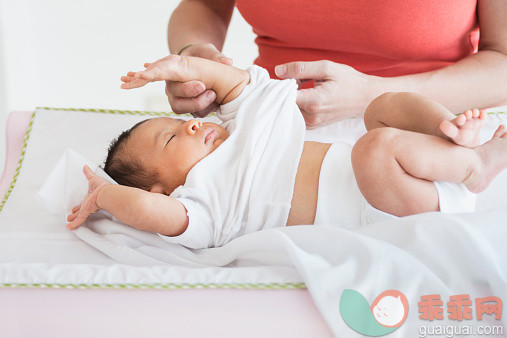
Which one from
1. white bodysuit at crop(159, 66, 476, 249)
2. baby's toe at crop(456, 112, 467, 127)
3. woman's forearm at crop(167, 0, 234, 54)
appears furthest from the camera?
woman's forearm at crop(167, 0, 234, 54)

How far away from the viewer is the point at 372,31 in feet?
4.48

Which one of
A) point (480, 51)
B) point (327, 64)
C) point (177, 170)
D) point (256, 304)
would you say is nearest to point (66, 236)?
point (177, 170)

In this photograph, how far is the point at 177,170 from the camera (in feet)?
3.83

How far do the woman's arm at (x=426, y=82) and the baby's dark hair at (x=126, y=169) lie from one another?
0.37 metres

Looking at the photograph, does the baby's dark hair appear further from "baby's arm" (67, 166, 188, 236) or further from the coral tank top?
the coral tank top

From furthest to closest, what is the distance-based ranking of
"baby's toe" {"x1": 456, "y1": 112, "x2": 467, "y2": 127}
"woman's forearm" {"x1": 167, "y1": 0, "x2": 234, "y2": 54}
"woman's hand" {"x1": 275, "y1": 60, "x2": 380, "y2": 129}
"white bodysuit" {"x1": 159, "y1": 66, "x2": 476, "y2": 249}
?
"woman's forearm" {"x1": 167, "y1": 0, "x2": 234, "y2": 54} → "woman's hand" {"x1": 275, "y1": 60, "x2": 380, "y2": 129} → "white bodysuit" {"x1": 159, "y1": 66, "x2": 476, "y2": 249} → "baby's toe" {"x1": 456, "y1": 112, "x2": 467, "y2": 127}

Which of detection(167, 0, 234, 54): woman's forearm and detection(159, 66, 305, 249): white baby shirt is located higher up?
detection(167, 0, 234, 54): woman's forearm

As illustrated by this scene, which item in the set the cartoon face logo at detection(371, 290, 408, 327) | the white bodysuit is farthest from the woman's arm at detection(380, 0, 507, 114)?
the cartoon face logo at detection(371, 290, 408, 327)

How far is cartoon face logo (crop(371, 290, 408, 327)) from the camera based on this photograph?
777 mm

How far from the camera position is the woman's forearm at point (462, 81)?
135cm

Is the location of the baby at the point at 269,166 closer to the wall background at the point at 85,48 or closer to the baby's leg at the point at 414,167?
the baby's leg at the point at 414,167


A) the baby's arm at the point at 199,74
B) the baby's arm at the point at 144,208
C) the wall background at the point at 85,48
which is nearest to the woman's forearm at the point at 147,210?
the baby's arm at the point at 144,208

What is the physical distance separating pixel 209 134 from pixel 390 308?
1.86 feet

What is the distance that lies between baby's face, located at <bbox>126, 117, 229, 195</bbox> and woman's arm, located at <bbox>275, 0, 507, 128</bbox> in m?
0.25
